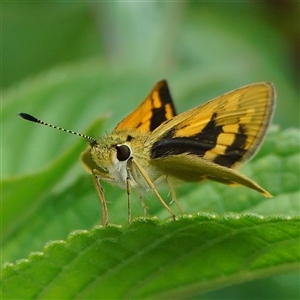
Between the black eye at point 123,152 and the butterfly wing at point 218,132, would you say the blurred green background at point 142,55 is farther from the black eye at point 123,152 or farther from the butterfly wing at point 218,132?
the butterfly wing at point 218,132

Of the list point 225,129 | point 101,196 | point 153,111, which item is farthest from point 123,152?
point 225,129

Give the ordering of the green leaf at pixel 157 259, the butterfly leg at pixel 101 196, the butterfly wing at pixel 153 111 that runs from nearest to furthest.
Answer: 1. the green leaf at pixel 157 259
2. the butterfly leg at pixel 101 196
3. the butterfly wing at pixel 153 111

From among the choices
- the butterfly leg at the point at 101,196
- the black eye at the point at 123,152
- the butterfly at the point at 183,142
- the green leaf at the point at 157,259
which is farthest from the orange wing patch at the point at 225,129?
the green leaf at the point at 157,259

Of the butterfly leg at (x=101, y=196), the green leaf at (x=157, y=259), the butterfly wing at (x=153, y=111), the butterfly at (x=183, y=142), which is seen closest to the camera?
the green leaf at (x=157, y=259)

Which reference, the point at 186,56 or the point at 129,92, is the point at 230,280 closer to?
the point at 129,92

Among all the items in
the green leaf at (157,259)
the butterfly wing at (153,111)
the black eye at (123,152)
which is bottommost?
the green leaf at (157,259)

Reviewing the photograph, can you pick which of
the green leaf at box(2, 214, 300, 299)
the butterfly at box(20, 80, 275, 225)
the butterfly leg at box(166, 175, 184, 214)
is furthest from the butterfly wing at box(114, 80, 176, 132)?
the green leaf at box(2, 214, 300, 299)
